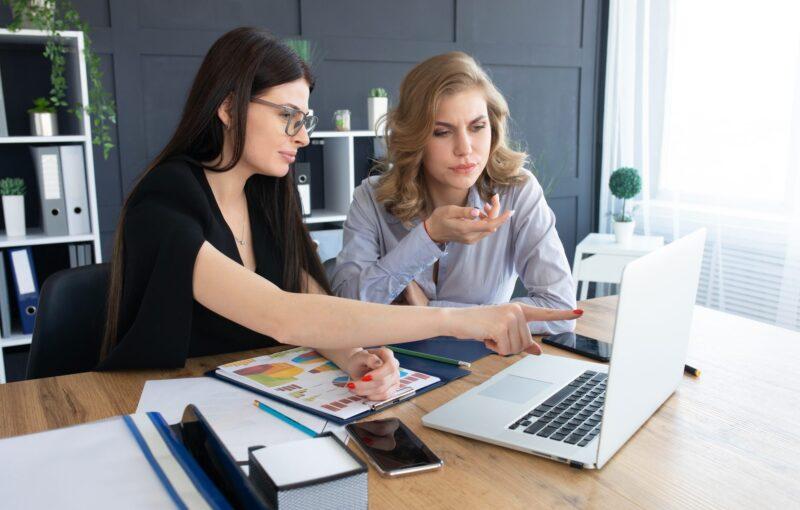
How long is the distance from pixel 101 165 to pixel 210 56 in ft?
6.51

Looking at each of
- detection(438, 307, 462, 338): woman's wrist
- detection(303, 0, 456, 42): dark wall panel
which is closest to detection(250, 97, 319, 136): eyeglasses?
detection(438, 307, 462, 338): woman's wrist

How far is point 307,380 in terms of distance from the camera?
1.24 metres

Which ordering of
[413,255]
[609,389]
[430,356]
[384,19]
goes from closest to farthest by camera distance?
[609,389] → [430,356] → [413,255] → [384,19]

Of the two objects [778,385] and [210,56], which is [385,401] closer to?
[778,385]

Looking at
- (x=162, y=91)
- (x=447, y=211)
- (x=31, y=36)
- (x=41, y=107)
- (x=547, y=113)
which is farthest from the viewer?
(x=547, y=113)

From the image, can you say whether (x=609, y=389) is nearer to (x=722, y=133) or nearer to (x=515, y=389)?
(x=515, y=389)

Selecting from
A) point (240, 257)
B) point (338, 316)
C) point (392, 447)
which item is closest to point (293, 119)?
point (240, 257)

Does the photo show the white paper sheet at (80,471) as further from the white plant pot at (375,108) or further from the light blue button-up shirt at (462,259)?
the white plant pot at (375,108)

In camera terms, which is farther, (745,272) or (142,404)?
(745,272)

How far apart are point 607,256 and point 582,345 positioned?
2.19 metres

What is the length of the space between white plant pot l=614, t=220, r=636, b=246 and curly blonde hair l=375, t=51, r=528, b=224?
5.90 feet

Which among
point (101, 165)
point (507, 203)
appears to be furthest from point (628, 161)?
point (101, 165)

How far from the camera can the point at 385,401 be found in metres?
1.13

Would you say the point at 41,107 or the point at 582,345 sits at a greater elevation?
the point at 41,107
